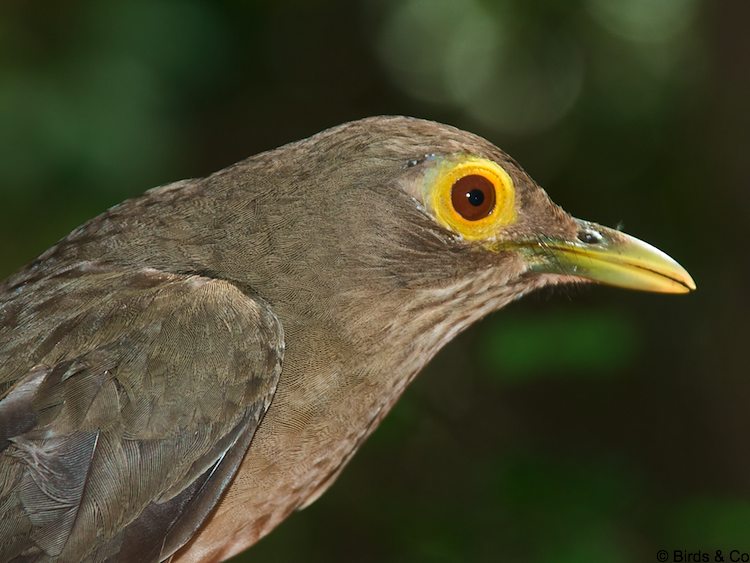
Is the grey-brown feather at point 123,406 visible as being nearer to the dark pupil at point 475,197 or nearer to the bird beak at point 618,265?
the dark pupil at point 475,197

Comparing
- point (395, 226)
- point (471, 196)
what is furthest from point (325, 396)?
point (471, 196)

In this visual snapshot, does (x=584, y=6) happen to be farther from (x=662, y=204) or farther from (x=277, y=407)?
(x=277, y=407)

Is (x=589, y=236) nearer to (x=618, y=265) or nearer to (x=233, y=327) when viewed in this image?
(x=618, y=265)

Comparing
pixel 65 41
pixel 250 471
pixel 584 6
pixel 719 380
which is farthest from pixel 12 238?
pixel 584 6

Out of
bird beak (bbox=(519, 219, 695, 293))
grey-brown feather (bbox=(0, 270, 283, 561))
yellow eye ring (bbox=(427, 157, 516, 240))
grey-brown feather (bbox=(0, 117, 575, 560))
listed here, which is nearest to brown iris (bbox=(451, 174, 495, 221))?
yellow eye ring (bbox=(427, 157, 516, 240))

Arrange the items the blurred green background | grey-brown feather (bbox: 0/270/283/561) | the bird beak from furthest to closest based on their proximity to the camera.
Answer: the blurred green background < the bird beak < grey-brown feather (bbox: 0/270/283/561)

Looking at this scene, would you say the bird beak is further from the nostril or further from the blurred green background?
the blurred green background
